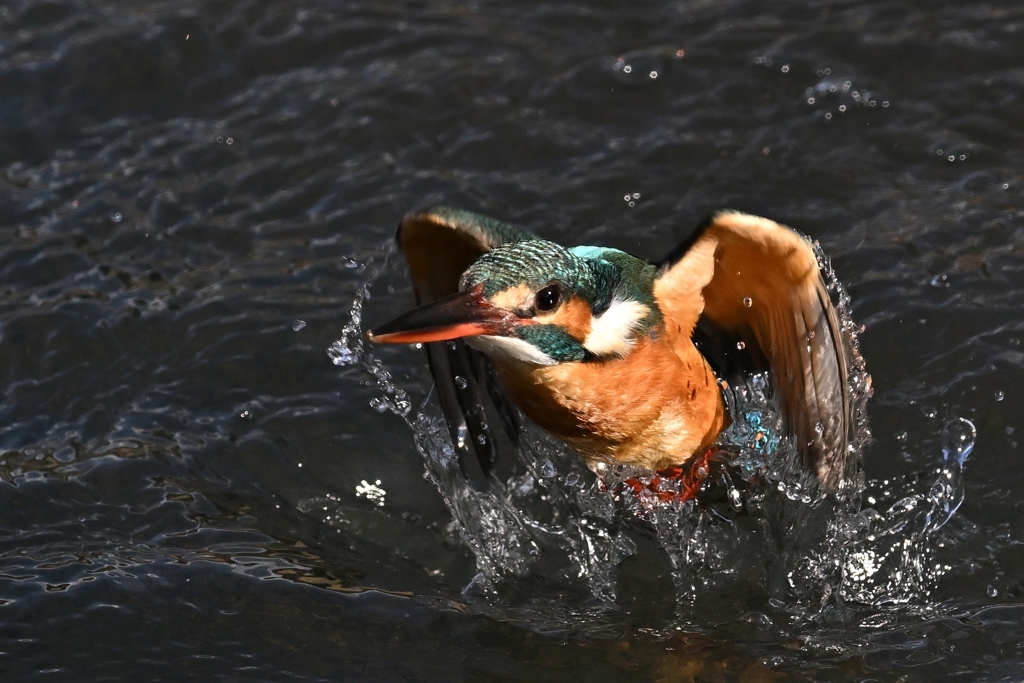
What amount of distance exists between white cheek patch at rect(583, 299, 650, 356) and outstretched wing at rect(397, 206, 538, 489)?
0.77 m

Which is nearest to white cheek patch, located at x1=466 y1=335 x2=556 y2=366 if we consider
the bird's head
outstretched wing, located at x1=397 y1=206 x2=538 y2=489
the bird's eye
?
the bird's head

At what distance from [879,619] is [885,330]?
172cm

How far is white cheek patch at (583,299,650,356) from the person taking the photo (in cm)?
407

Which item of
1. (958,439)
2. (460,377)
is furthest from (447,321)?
(958,439)

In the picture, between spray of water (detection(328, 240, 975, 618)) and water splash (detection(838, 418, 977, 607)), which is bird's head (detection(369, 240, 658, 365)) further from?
water splash (detection(838, 418, 977, 607))

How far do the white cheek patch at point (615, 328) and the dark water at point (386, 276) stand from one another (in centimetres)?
105

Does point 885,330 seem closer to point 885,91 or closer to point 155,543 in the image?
point 885,91

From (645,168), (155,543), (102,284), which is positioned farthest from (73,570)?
(645,168)

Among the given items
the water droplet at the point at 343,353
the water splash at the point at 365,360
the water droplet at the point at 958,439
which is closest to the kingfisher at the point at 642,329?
the water splash at the point at 365,360

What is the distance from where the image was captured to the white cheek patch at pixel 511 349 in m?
3.74

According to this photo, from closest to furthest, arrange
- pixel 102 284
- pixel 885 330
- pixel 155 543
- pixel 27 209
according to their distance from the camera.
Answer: pixel 155 543, pixel 885 330, pixel 102 284, pixel 27 209

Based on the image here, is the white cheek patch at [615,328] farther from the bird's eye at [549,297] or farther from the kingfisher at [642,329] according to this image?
the bird's eye at [549,297]

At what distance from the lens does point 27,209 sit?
263 inches

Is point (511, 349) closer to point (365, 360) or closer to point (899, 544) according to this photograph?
point (899, 544)
